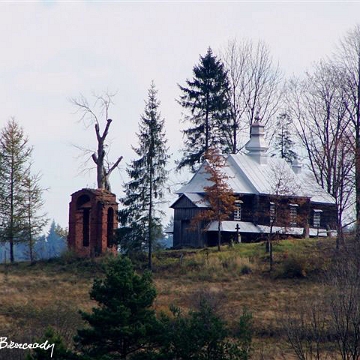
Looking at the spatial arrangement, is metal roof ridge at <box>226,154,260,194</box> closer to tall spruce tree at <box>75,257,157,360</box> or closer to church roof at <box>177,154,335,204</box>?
church roof at <box>177,154,335,204</box>

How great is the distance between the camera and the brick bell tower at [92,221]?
5294cm

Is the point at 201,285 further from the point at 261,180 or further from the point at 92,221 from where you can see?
the point at 261,180

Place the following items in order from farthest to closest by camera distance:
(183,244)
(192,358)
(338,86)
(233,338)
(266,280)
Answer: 1. (338,86)
2. (183,244)
3. (266,280)
4. (233,338)
5. (192,358)

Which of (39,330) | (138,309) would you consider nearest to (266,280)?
(39,330)

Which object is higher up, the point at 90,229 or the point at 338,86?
the point at 338,86

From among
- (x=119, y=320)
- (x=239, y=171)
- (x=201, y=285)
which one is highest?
(x=239, y=171)

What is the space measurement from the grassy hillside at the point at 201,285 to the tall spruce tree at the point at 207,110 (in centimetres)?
1241

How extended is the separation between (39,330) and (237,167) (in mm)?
26511

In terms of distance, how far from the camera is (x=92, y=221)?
52.9 metres

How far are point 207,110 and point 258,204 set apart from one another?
9040mm

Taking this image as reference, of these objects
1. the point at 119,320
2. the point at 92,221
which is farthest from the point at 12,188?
the point at 119,320

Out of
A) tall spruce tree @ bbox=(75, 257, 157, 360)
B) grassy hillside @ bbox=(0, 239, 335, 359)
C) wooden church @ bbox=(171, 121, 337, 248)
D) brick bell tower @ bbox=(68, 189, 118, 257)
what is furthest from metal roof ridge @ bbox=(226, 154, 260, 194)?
tall spruce tree @ bbox=(75, 257, 157, 360)

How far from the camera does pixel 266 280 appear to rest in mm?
46375

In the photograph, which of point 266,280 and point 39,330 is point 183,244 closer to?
point 266,280
